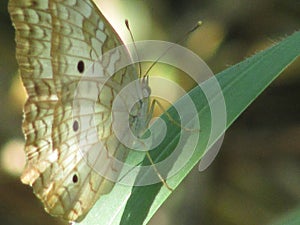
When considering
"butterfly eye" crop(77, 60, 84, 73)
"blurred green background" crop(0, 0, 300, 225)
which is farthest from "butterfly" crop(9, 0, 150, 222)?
"blurred green background" crop(0, 0, 300, 225)

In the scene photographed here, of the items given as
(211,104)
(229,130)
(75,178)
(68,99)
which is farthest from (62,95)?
(229,130)

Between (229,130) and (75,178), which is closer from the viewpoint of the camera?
(75,178)

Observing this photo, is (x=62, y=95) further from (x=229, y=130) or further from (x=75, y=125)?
(x=229, y=130)

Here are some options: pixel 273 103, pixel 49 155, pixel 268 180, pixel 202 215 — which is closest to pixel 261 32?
pixel 273 103

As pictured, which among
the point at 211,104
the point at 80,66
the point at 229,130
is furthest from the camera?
the point at 229,130

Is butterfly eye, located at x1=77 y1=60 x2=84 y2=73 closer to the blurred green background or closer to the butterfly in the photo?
the butterfly

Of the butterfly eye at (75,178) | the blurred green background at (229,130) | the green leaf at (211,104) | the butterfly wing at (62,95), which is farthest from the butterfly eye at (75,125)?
the blurred green background at (229,130)

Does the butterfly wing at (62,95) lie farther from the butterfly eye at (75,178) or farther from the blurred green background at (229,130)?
the blurred green background at (229,130)

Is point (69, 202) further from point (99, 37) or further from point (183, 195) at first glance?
point (183, 195)
